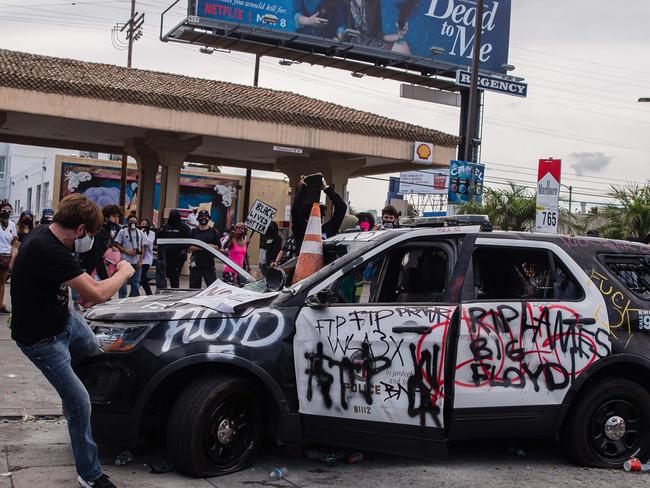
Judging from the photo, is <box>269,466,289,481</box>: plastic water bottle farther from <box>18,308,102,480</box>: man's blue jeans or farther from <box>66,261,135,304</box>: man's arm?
<box>66,261,135,304</box>: man's arm

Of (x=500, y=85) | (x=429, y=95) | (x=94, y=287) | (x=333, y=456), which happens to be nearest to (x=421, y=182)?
(x=429, y=95)

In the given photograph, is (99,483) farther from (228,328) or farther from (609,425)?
(609,425)

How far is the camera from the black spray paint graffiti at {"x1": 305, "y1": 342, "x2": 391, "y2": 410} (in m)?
5.55

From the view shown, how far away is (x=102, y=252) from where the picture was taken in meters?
11.9

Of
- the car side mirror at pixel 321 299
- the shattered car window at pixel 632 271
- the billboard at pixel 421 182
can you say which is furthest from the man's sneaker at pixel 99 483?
the billboard at pixel 421 182

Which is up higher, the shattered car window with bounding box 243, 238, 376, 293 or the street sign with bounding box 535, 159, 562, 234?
the street sign with bounding box 535, 159, 562, 234

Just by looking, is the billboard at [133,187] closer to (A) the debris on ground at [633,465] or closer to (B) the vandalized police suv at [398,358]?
(B) the vandalized police suv at [398,358]

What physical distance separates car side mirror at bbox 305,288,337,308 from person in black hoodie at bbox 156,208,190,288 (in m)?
8.46

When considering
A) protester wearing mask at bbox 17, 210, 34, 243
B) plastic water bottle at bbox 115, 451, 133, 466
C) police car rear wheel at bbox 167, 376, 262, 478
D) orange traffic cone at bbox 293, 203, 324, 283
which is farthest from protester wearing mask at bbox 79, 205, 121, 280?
police car rear wheel at bbox 167, 376, 262, 478

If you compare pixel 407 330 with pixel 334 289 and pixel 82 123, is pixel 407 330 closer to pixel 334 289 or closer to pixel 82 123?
pixel 334 289

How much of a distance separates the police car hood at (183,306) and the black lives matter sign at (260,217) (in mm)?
7995

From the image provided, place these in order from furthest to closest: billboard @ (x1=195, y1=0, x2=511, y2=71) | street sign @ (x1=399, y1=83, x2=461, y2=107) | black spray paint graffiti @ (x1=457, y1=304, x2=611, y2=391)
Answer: street sign @ (x1=399, y1=83, x2=461, y2=107) → billboard @ (x1=195, y1=0, x2=511, y2=71) → black spray paint graffiti @ (x1=457, y1=304, x2=611, y2=391)

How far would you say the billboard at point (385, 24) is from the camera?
33.8m

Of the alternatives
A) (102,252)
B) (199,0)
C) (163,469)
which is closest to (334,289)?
(163,469)
